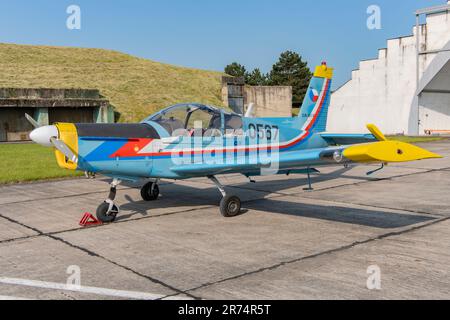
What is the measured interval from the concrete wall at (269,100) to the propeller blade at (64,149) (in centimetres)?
4177

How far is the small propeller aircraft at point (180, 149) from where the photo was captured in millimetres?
6875

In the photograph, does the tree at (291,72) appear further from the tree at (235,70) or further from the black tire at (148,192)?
the black tire at (148,192)

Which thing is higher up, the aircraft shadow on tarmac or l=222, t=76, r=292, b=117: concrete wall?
l=222, t=76, r=292, b=117: concrete wall

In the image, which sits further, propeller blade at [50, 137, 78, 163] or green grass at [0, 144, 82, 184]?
green grass at [0, 144, 82, 184]

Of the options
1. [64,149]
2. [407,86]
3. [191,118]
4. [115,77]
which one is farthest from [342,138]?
[115,77]

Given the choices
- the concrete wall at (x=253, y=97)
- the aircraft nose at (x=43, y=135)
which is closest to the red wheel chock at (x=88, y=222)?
the aircraft nose at (x=43, y=135)

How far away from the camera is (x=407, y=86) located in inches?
1305

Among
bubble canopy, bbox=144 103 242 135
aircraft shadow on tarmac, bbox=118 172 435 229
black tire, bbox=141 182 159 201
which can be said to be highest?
bubble canopy, bbox=144 103 242 135

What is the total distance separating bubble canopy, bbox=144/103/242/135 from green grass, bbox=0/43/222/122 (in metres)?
34.1

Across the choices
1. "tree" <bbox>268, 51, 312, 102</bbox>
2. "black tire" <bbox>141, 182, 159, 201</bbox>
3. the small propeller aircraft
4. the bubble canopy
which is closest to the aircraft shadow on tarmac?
"black tire" <bbox>141, 182, 159, 201</bbox>

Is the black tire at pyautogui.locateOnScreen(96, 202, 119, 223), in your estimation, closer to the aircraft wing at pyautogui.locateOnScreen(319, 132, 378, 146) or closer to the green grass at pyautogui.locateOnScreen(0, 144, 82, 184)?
the aircraft wing at pyautogui.locateOnScreen(319, 132, 378, 146)

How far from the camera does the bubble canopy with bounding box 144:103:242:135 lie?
26.5 ft

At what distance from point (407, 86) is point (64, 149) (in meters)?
31.5

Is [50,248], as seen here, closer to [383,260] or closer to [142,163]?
[142,163]
